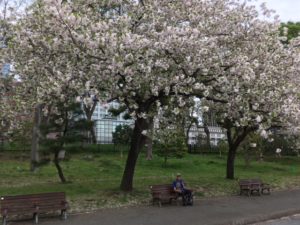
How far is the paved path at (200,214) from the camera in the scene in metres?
12.8

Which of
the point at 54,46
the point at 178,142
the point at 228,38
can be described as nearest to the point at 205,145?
the point at 178,142

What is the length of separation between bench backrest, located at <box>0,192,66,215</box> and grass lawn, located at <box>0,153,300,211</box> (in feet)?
3.74

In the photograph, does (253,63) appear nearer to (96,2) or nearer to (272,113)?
(272,113)

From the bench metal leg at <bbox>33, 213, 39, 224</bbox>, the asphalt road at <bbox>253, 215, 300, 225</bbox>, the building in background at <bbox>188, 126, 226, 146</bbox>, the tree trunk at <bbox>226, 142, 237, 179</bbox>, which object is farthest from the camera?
the building in background at <bbox>188, 126, 226, 146</bbox>

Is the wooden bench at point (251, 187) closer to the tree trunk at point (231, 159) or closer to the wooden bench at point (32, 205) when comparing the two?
the tree trunk at point (231, 159)

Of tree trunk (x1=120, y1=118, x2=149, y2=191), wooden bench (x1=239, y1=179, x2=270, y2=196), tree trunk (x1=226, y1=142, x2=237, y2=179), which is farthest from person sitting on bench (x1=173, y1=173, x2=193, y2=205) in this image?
tree trunk (x1=226, y1=142, x2=237, y2=179)

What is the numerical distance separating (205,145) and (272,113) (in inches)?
1068

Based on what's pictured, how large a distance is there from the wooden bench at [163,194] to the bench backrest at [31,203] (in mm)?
3705

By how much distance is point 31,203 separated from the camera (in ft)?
41.7

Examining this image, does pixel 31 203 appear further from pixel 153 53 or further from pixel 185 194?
pixel 185 194

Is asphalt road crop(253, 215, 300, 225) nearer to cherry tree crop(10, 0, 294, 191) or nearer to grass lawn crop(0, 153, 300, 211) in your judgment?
cherry tree crop(10, 0, 294, 191)

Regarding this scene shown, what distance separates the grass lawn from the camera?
16562 millimetres

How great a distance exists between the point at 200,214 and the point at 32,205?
488 centimetres

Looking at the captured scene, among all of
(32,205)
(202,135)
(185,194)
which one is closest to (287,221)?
(185,194)
